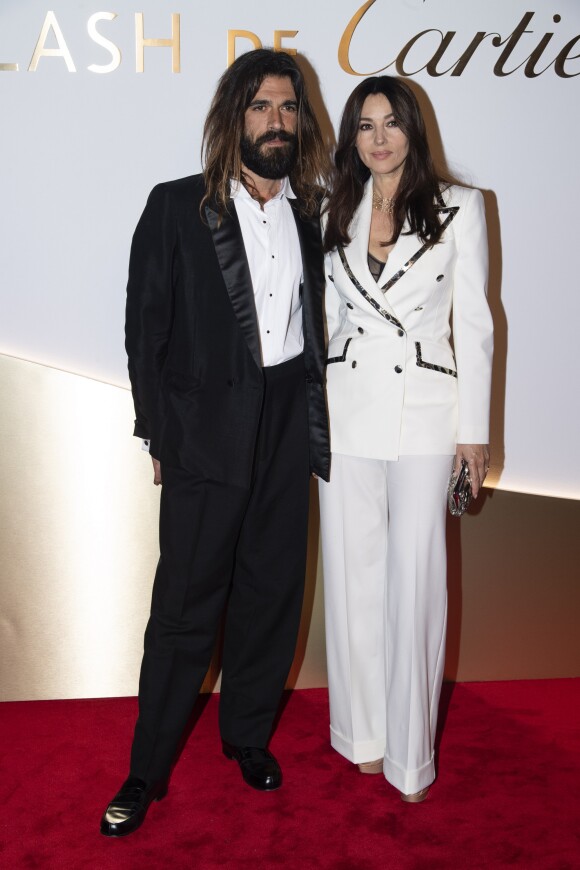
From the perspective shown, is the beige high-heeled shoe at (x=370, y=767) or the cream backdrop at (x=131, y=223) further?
the cream backdrop at (x=131, y=223)

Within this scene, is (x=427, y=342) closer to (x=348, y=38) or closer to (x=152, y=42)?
(x=348, y=38)

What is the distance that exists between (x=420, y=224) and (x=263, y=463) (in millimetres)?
780

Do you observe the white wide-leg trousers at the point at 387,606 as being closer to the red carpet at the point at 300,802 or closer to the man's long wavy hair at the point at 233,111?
the red carpet at the point at 300,802

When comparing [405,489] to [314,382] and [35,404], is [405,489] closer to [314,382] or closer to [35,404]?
[314,382]

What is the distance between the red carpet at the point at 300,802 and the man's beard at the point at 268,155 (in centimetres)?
173

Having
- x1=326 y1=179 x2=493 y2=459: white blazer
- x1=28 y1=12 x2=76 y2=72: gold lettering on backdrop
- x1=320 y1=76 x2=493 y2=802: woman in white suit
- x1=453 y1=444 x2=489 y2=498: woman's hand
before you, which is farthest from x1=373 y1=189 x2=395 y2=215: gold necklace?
x1=28 y1=12 x2=76 y2=72: gold lettering on backdrop

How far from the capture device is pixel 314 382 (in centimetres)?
264

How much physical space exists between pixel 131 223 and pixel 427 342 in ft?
3.72

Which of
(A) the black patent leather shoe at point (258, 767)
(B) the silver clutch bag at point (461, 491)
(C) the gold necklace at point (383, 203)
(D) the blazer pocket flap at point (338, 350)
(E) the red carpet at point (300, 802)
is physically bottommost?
(E) the red carpet at point (300, 802)

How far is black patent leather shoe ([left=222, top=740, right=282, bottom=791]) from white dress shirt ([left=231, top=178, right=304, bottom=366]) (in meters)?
1.15

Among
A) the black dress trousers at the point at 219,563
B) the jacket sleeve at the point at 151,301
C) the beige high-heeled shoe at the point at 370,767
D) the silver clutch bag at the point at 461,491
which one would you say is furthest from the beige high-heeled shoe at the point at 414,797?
the jacket sleeve at the point at 151,301

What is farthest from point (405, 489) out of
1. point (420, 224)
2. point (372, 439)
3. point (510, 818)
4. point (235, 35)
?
point (235, 35)

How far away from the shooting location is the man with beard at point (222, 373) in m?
2.51

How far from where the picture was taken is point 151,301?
2520mm
